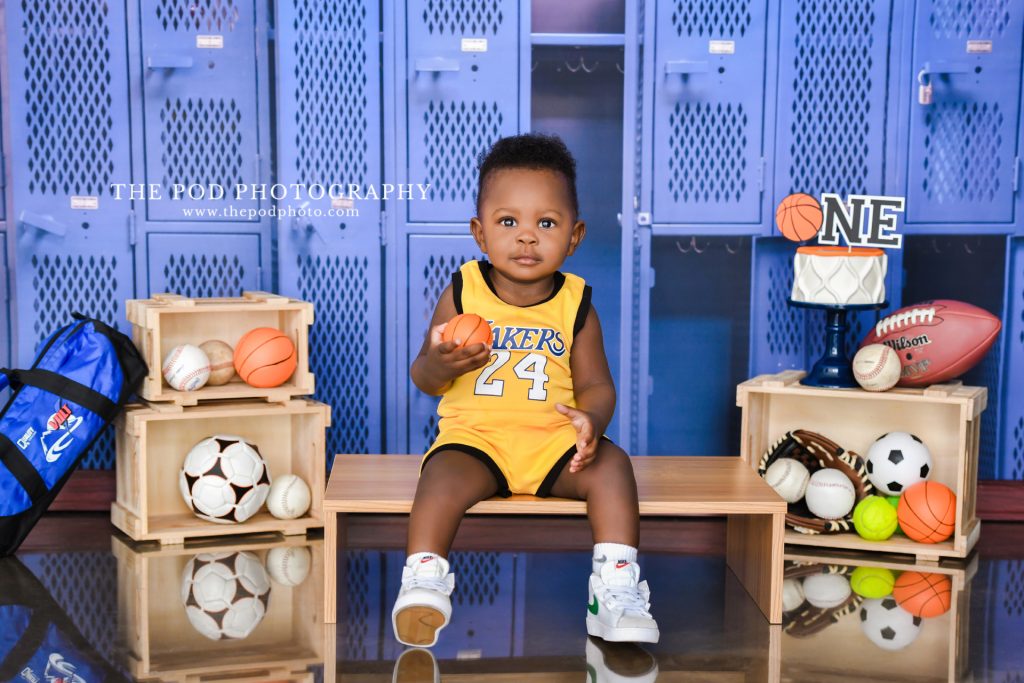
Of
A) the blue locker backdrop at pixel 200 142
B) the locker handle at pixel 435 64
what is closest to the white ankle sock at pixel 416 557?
the blue locker backdrop at pixel 200 142

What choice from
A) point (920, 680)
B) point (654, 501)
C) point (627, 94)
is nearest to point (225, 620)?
point (654, 501)

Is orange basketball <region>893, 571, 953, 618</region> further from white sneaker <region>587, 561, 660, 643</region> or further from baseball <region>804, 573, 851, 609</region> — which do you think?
white sneaker <region>587, 561, 660, 643</region>

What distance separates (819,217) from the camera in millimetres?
3873

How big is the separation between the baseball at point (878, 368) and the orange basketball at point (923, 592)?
24.3 inches

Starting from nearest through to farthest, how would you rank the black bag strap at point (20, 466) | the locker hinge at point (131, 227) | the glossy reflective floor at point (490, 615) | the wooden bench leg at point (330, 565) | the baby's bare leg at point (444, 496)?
1. the glossy reflective floor at point (490, 615)
2. the baby's bare leg at point (444, 496)
3. the wooden bench leg at point (330, 565)
4. the black bag strap at point (20, 466)
5. the locker hinge at point (131, 227)

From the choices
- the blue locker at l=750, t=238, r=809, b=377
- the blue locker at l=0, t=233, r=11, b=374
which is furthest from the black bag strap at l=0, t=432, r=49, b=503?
the blue locker at l=750, t=238, r=809, b=377

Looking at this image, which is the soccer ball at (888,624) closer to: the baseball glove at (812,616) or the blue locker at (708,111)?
the baseball glove at (812,616)

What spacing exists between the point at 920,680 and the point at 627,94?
2.30m

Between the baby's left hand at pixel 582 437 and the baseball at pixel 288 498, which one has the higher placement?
the baby's left hand at pixel 582 437

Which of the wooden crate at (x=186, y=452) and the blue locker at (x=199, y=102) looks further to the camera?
the blue locker at (x=199, y=102)

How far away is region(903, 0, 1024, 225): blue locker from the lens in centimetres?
411

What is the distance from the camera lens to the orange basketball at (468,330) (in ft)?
9.27

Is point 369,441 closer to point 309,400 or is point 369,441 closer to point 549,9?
point 309,400

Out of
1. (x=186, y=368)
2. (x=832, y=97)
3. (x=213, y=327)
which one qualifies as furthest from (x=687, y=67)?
(x=186, y=368)
